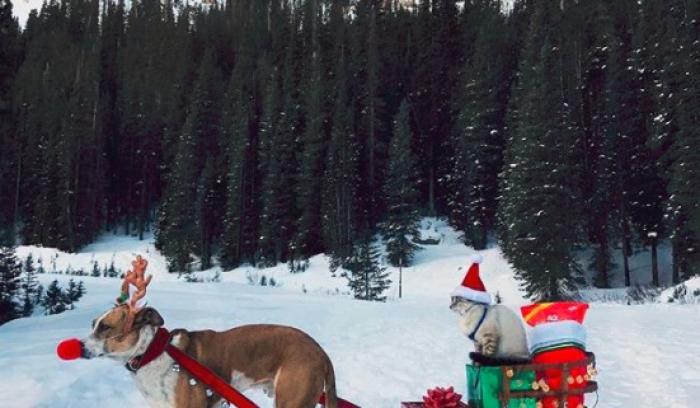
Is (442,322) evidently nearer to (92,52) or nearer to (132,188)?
(132,188)

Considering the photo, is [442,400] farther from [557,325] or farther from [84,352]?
[84,352]

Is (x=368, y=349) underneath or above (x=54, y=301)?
underneath

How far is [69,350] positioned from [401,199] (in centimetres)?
3656

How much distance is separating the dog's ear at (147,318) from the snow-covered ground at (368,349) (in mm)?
2552

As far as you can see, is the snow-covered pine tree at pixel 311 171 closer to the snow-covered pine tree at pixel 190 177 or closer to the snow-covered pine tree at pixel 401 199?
the snow-covered pine tree at pixel 401 199

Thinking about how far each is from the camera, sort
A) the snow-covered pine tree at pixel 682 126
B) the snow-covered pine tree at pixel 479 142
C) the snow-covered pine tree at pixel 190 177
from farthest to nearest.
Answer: the snow-covered pine tree at pixel 190 177 → the snow-covered pine tree at pixel 479 142 → the snow-covered pine tree at pixel 682 126

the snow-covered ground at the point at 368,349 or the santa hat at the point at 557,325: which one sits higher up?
the santa hat at the point at 557,325

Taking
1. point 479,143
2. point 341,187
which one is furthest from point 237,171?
point 479,143

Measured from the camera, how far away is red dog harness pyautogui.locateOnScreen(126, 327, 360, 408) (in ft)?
12.1

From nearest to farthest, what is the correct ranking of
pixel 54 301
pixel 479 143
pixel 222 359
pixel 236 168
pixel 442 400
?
1. pixel 222 359
2. pixel 442 400
3. pixel 54 301
4. pixel 479 143
5. pixel 236 168

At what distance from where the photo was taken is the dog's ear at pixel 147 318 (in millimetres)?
3770

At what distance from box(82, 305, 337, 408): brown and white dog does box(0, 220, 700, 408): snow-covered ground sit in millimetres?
2457

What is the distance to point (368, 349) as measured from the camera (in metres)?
9.92

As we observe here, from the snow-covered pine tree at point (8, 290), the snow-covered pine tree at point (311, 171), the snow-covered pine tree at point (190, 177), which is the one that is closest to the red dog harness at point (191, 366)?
the snow-covered pine tree at point (8, 290)
